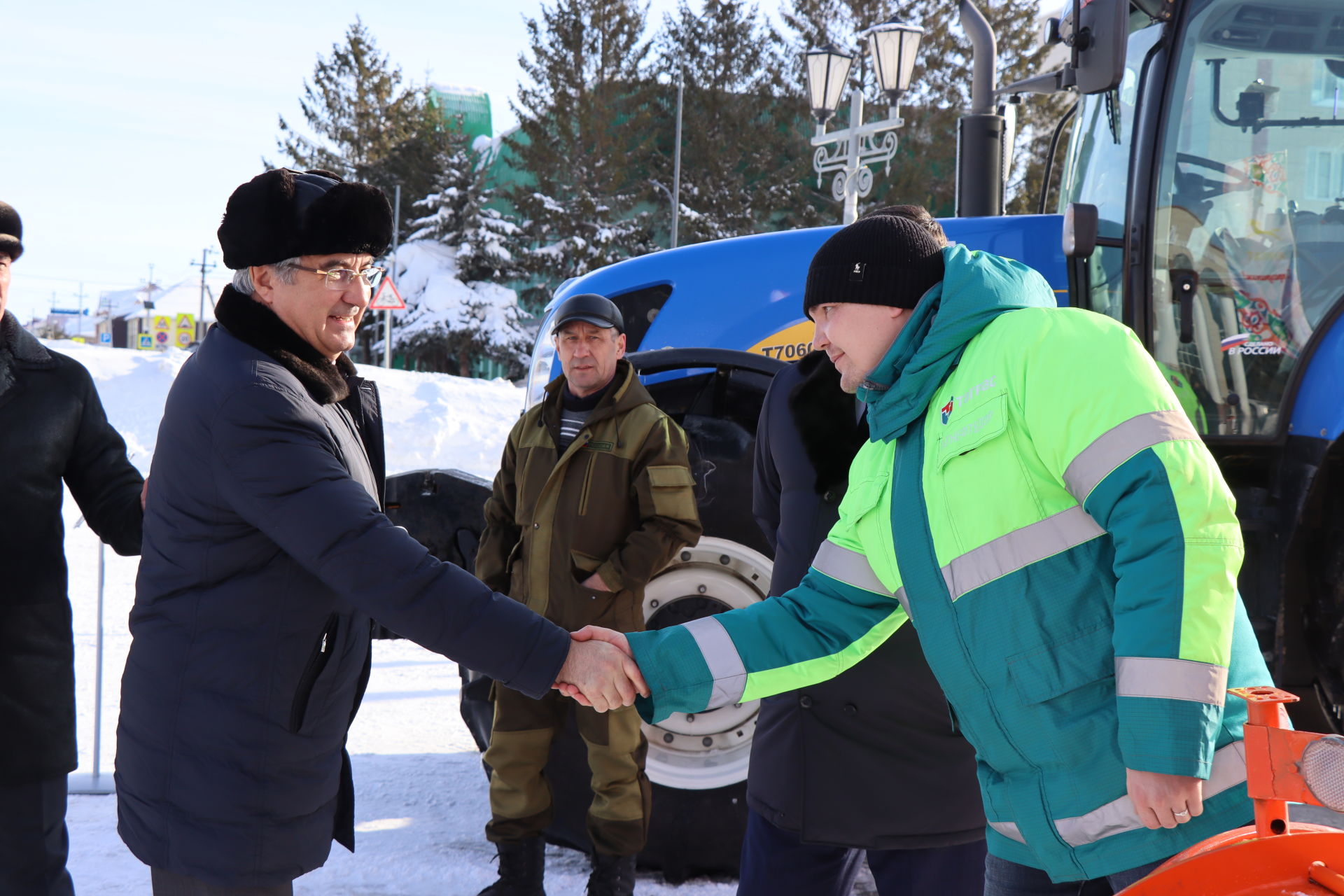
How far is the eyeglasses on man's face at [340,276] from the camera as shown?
2057mm

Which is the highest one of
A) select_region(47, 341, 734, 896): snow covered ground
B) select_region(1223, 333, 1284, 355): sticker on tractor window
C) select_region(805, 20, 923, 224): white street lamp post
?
select_region(805, 20, 923, 224): white street lamp post

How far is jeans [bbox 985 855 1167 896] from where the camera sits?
154 centimetres

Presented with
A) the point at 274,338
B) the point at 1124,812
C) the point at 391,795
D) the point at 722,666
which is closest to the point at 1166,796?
the point at 1124,812

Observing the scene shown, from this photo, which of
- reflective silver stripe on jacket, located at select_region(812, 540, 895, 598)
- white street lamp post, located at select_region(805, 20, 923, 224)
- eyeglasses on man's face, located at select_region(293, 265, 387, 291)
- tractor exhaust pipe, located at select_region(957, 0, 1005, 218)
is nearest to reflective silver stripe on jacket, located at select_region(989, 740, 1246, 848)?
reflective silver stripe on jacket, located at select_region(812, 540, 895, 598)

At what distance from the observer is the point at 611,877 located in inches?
127

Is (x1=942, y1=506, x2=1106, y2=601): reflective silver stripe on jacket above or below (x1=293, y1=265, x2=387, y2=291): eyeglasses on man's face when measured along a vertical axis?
below

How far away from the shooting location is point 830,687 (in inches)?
92.6

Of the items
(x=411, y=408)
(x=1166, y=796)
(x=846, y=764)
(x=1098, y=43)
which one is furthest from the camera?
(x=411, y=408)

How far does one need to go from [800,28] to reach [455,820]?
31847 mm

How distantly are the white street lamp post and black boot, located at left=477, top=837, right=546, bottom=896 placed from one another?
8.61m

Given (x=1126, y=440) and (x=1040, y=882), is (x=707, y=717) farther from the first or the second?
(x=1126, y=440)

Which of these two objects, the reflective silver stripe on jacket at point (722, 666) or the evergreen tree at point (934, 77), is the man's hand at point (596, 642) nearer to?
the reflective silver stripe on jacket at point (722, 666)

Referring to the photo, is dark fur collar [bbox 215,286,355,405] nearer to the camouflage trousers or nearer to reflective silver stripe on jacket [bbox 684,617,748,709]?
reflective silver stripe on jacket [bbox 684,617,748,709]

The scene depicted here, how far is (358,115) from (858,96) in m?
27.7
